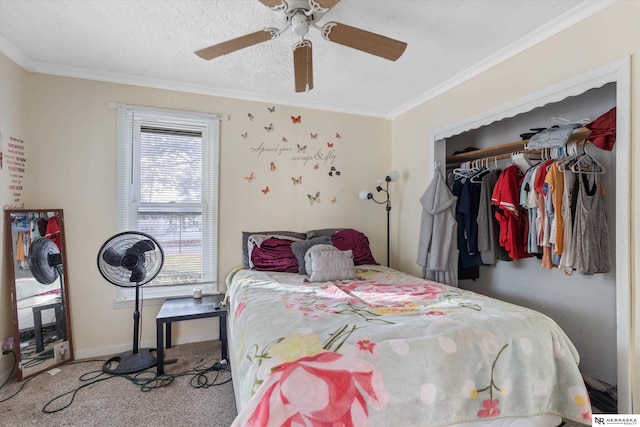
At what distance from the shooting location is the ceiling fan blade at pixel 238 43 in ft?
5.23

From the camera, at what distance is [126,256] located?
2.29m

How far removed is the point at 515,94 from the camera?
7.13ft

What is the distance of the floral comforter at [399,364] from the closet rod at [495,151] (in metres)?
1.42

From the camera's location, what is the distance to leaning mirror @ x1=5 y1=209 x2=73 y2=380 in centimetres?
219

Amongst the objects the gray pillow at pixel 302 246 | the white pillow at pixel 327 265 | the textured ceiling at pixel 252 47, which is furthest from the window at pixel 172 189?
the white pillow at pixel 327 265

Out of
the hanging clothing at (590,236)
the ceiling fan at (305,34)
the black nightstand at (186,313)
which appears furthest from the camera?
the black nightstand at (186,313)

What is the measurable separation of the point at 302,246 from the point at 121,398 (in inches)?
65.6

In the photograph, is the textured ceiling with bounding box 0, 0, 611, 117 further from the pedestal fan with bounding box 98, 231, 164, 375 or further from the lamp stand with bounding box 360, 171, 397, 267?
the pedestal fan with bounding box 98, 231, 164, 375

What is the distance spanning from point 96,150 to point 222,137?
41.9 inches

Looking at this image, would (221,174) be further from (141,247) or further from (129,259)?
(129,259)

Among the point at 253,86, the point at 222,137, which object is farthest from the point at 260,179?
the point at 253,86

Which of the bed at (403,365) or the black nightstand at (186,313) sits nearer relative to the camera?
the bed at (403,365)

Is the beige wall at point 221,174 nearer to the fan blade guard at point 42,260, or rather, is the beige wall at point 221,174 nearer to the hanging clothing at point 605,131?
the fan blade guard at point 42,260

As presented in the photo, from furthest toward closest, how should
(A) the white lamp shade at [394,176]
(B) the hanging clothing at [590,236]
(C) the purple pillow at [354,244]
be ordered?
(A) the white lamp shade at [394,176], (C) the purple pillow at [354,244], (B) the hanging clothing at [590,236]
